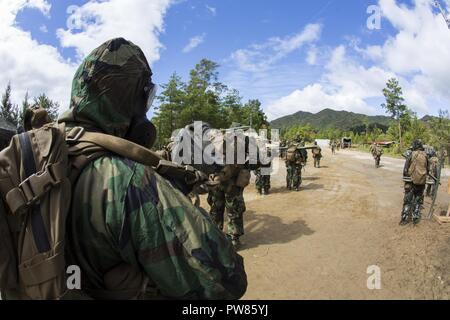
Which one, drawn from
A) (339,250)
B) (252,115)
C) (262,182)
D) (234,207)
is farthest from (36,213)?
(252,115)

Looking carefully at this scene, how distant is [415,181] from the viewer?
753cm

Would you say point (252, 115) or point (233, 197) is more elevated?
point (252, 115)

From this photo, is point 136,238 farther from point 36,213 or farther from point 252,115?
point 252,115

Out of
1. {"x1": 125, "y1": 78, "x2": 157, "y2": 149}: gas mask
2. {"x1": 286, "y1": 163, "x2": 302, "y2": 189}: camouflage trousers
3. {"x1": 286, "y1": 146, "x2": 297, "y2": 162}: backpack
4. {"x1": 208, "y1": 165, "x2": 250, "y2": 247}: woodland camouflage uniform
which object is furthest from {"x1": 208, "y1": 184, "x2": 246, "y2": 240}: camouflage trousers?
{"x1": 286, "y1": 163, "x2": 302, "y2": 189}: camouflage trousers

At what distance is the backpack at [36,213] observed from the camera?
104cm

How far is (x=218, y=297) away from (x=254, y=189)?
12.3 m

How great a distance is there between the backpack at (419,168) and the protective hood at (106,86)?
758 cm

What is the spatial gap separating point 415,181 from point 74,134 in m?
7.89

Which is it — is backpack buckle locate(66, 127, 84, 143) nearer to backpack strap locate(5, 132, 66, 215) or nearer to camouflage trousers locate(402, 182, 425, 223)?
backpack strap locate(5, 132, 66, 215)

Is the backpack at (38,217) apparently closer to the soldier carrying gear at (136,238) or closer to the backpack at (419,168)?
the soldier carrying gear at (136,238)

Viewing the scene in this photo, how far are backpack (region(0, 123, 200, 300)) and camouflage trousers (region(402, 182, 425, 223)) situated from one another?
8076 millimetres

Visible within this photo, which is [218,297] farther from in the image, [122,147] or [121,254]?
[122,147]
